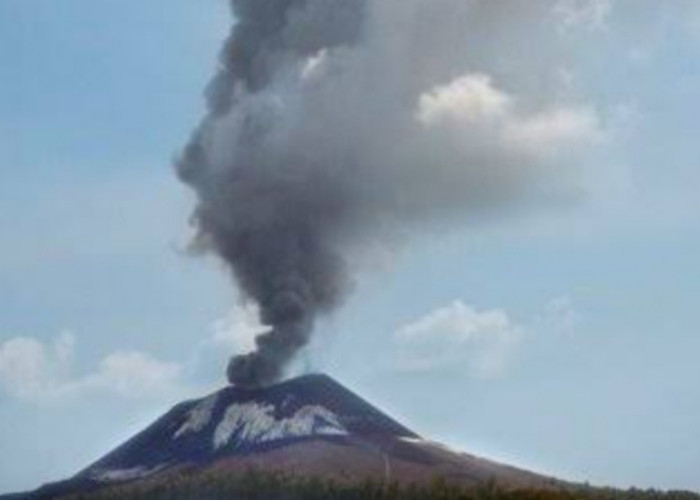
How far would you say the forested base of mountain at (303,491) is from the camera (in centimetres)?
15738

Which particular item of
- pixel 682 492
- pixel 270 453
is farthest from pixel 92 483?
pixel 682 492

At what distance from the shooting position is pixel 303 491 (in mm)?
159000

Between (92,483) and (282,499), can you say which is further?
(92,483)

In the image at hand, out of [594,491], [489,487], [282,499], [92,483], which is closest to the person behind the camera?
[282,499]

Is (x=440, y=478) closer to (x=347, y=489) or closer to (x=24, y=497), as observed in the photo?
(x=347, y=489)

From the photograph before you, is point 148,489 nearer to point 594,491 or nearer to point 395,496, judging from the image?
point 395,496

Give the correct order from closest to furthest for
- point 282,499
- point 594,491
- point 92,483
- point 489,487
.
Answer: point 282,499 < point 489,487 < point 594,491 < point 92,483

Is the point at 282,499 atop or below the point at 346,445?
below

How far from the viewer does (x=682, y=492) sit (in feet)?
587

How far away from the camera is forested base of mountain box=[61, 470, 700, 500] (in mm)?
157375

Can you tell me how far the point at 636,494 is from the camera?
17712cm

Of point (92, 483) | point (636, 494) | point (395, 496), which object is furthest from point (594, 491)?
point (92, 483)

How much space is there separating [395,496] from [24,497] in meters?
61.2

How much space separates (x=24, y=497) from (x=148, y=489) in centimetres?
3246
